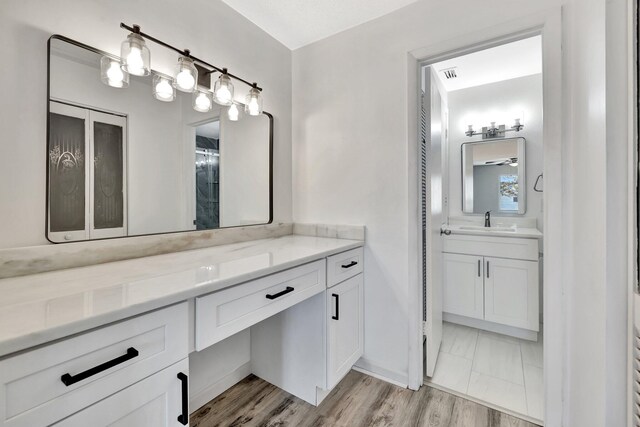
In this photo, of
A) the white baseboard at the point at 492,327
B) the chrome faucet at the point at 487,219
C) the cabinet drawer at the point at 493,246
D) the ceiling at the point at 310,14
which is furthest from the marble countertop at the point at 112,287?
the chrome faucet at the point at 487,219

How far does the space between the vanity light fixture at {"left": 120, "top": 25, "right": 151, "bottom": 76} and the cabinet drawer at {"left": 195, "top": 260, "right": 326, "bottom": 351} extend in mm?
1049

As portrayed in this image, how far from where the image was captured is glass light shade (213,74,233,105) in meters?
1.61

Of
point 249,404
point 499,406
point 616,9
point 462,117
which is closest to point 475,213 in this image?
point 462,117

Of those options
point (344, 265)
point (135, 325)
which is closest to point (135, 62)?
point (135, 325)

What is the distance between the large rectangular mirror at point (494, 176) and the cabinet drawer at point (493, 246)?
0.61 meters

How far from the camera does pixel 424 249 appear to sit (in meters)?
1.84

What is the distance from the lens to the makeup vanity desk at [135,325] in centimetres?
59

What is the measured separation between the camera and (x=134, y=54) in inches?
48.1

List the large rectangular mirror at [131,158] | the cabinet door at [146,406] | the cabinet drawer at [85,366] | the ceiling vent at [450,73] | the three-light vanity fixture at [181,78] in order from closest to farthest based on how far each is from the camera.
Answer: the cabinet drawer at [85,366] → the cabinet door at [146,406] → the large rectangular mirror at [131,158] → the three-light vanity fixture at [181,78] → the ceiling vent at [450,73]

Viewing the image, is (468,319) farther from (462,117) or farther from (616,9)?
(616,9)

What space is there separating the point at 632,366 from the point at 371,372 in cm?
137

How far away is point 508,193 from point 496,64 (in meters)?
1.22

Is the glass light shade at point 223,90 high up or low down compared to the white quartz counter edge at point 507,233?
up

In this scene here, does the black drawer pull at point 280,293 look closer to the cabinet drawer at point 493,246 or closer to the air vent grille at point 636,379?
the air vent grille at point 636,379
